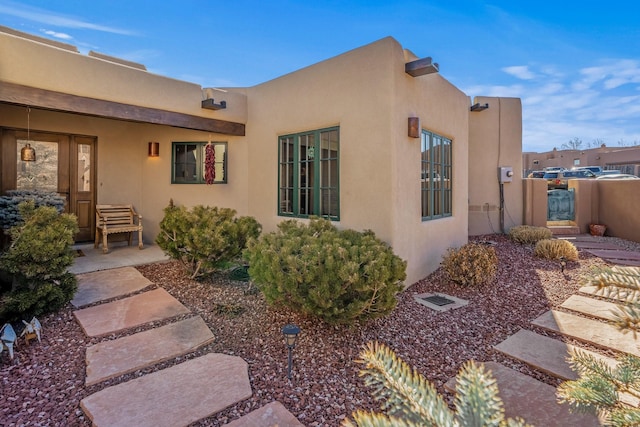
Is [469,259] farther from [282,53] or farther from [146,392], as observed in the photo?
[282,53]

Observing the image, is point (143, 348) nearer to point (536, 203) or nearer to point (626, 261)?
point (626, 261)

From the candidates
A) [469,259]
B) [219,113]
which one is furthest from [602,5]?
[219,113]

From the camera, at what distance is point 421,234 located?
6.08m

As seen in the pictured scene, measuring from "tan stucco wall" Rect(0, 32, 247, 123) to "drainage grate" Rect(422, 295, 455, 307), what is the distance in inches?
227

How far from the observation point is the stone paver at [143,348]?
318cm

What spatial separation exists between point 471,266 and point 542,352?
87.5 inches

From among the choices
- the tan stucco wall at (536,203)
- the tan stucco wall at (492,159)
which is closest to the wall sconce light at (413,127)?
the tan stucco wall at (492,159)

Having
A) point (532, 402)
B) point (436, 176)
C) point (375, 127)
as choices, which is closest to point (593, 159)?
point (436, 176)

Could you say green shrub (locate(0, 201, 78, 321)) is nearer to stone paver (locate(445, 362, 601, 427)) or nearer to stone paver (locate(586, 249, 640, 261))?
stone paver (locate(445, 362, 601, 427))

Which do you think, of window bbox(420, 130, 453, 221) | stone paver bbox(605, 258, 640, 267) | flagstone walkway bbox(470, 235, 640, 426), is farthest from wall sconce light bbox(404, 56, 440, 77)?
stone paver bbox(605, 258, 640, 267)

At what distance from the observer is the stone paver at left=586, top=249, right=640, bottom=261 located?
24.7 feet

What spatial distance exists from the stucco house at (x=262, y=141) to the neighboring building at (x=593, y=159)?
30.2 m

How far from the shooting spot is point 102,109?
5.81m

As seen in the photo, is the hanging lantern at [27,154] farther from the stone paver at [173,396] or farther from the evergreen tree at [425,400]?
the evergreen tree at [425,400]
